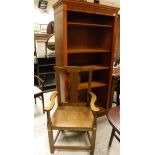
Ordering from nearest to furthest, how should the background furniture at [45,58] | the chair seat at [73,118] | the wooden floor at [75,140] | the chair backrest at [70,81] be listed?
1. the chair seat at [73,118]
2. the wooden floor at [75,140]
3. the chair backrest at [70,81]
4. the background furniture at [45,58]

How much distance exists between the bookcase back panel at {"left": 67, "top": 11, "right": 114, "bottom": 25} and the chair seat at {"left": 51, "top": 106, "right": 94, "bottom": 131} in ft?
4.34

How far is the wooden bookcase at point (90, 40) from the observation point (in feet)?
6.84

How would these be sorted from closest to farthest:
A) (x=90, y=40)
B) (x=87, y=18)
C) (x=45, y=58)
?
(x=87, y=18) → (x=90, y=40) → (x=45, y=58)

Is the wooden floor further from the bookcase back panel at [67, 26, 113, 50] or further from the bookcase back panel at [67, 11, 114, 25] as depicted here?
the bookcase back panel at [67, 11, 114, 25]

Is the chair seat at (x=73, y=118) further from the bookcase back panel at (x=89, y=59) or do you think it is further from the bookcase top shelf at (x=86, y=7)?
the bookcase top shelf at (x=86, y=7)

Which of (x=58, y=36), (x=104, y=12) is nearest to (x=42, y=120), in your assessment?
(x=58, y=36)

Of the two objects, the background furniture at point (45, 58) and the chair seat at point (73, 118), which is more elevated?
the background furniture at point (45, 58)

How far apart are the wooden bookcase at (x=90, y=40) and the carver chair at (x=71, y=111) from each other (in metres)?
0.12

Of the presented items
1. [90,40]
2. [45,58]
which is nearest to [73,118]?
[90,40]

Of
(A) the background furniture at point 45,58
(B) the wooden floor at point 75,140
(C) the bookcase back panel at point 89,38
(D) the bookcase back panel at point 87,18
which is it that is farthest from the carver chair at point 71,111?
(A) the background furniture at point 45,58

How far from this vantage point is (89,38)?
8.48 ft

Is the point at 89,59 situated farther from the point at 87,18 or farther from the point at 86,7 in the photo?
the point at 86,7

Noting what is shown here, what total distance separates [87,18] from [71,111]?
1496mm
